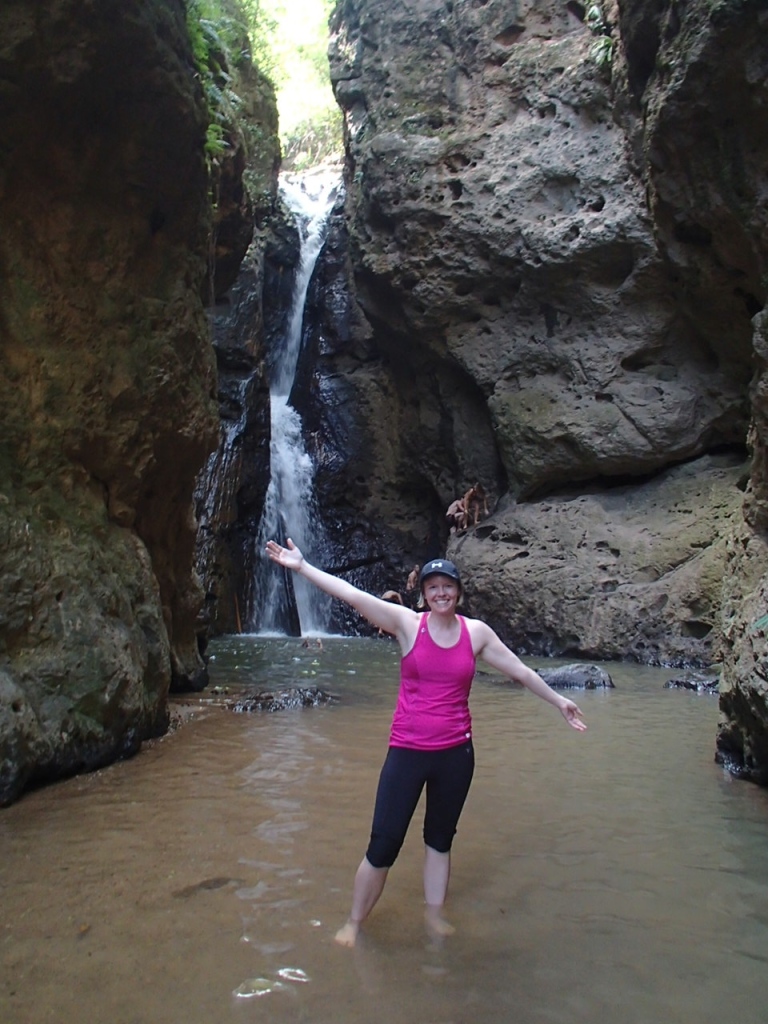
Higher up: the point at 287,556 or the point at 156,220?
the point at 156,220

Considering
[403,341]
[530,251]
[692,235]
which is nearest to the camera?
[692,235]

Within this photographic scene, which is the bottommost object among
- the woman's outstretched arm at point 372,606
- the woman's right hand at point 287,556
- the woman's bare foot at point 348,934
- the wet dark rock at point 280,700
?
the woman's bare foot at point 348,934

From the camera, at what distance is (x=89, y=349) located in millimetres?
6738

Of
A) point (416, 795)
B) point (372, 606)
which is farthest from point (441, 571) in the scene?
point (416, 795)

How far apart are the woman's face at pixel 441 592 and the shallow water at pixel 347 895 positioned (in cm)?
126

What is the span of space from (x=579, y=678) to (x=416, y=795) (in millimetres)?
7889

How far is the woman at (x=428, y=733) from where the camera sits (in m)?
3.16

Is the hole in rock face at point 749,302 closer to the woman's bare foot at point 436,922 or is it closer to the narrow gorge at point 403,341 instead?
the narrow gorge at point 403,341

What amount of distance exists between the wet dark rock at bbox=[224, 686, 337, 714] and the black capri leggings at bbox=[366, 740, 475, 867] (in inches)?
205

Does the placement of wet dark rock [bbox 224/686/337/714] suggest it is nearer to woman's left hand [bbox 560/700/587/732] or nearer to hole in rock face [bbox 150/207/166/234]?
hole in rock face [bbox 150/207/166/234]

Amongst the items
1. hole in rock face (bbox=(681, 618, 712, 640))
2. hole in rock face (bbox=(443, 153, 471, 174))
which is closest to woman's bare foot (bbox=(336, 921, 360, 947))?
hole in rock face (bbox=(681, 618, 712, 640))

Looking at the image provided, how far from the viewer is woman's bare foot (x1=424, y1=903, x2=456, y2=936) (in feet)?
10.4

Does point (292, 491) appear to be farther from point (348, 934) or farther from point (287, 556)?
point (348, 934)

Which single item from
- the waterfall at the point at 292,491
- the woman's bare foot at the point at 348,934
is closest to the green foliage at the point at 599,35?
the waterfall at the point at 292,491
